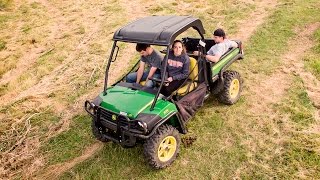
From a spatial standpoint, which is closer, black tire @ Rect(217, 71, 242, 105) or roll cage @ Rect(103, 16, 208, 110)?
roll cage @ Rect(103, 16, 208, 110)

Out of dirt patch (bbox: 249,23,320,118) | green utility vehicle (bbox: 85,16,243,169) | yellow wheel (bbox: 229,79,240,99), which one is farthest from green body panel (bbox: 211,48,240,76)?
dirt patch (bbox: 249,23,320,118)

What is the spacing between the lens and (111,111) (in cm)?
580

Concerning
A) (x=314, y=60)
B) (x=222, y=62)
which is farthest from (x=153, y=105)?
(x=314, y=60)

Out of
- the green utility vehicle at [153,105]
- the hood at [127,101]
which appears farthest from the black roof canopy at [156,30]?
the hood at [127,101]

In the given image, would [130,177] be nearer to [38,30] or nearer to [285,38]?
[285,38]

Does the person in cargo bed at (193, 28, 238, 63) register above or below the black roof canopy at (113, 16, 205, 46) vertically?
below

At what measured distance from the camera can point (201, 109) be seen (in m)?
7.74

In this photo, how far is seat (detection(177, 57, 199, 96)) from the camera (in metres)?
6.61

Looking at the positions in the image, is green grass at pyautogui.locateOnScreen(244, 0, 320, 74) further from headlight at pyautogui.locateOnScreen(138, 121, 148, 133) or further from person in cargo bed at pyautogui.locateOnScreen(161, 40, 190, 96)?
headlight at pyautogui.locateOnScreen(138, 121, 148, 133)

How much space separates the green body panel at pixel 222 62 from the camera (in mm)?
7088

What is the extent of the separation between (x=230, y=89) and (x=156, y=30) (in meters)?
2.59

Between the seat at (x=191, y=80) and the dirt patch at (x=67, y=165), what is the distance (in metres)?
1.94

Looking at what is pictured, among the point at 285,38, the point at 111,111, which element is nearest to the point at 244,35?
the point at 285,38

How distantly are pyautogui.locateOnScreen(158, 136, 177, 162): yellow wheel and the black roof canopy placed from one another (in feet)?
5.33
